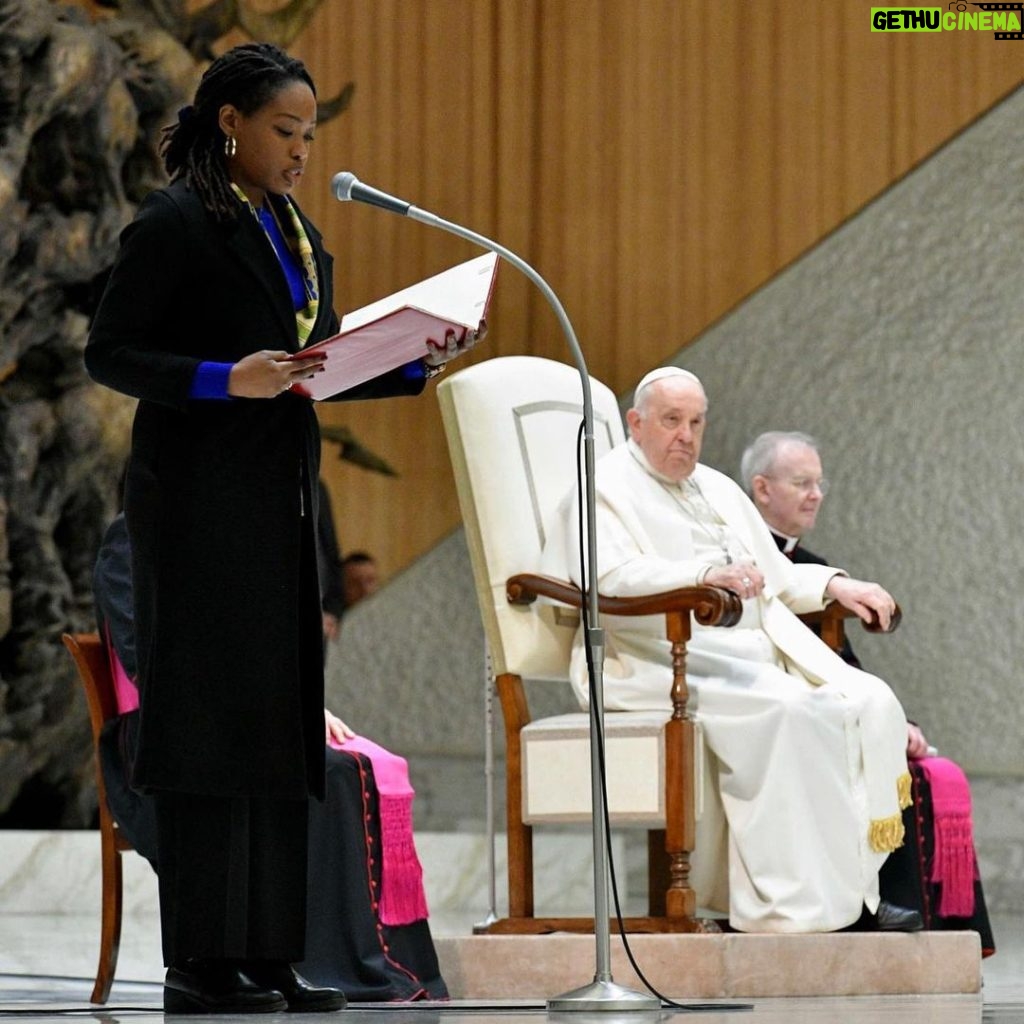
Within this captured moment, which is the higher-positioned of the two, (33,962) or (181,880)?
(181,880)

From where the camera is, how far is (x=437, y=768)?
27.0ft

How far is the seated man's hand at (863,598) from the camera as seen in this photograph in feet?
15.4

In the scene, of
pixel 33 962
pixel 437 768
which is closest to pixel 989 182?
pixel 437 768

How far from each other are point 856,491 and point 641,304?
1.18 m

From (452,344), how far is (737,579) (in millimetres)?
1432

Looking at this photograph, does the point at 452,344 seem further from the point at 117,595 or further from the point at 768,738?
the point at 768,738

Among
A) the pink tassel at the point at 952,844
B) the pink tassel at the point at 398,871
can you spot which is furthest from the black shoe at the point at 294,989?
the pink tassel at the point at 952,844

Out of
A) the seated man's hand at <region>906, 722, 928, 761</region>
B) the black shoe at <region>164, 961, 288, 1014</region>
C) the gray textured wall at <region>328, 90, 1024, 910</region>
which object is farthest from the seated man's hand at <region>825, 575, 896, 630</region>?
the gray textured wall at <region>328, 90, 1024, 910</region>

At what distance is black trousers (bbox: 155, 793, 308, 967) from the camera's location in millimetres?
2969

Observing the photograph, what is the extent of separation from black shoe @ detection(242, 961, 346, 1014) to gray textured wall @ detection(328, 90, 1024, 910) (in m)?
4.79

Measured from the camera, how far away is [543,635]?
4.58 metres

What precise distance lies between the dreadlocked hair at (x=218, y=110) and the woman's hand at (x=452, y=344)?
1.27 ft

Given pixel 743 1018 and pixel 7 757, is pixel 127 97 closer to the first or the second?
pixel 7 757

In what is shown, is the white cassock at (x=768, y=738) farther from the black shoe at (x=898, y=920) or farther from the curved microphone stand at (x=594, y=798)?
the curved microphone stand at (x=594, y=798)
